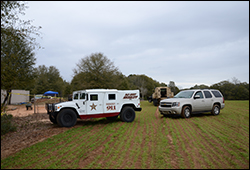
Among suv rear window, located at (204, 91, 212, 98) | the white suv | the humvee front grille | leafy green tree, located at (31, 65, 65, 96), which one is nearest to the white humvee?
the humvee front grille

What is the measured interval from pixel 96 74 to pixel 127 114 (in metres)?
21.4

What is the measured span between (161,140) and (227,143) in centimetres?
216

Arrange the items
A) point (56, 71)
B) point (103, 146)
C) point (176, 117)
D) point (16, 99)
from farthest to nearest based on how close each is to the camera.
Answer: point (56, 71)
point (16, 99)
point (176, 117)
point (103, 146)

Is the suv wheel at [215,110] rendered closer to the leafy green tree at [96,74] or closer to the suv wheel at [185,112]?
the suv wheel at [185,112]

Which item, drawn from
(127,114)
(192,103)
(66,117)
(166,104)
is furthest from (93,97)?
(192,103)

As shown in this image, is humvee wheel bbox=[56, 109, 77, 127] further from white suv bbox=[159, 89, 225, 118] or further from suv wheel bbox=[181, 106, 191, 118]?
suv wheel bbox=[181, 106, 191, 118]

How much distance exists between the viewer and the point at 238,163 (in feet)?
15.4

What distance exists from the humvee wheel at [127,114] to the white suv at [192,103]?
2.08m

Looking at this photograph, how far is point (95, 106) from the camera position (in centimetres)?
989

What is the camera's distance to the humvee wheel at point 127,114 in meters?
10.4

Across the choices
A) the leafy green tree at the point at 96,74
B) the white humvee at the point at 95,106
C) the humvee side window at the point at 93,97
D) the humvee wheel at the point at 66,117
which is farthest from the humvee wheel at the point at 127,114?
the leafy green tree at the point at 96,74

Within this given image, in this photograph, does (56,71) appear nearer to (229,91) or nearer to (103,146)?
(229,91)

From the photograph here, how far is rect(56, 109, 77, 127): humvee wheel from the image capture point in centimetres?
916

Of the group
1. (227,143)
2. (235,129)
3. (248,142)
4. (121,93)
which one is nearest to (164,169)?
(227,143)
